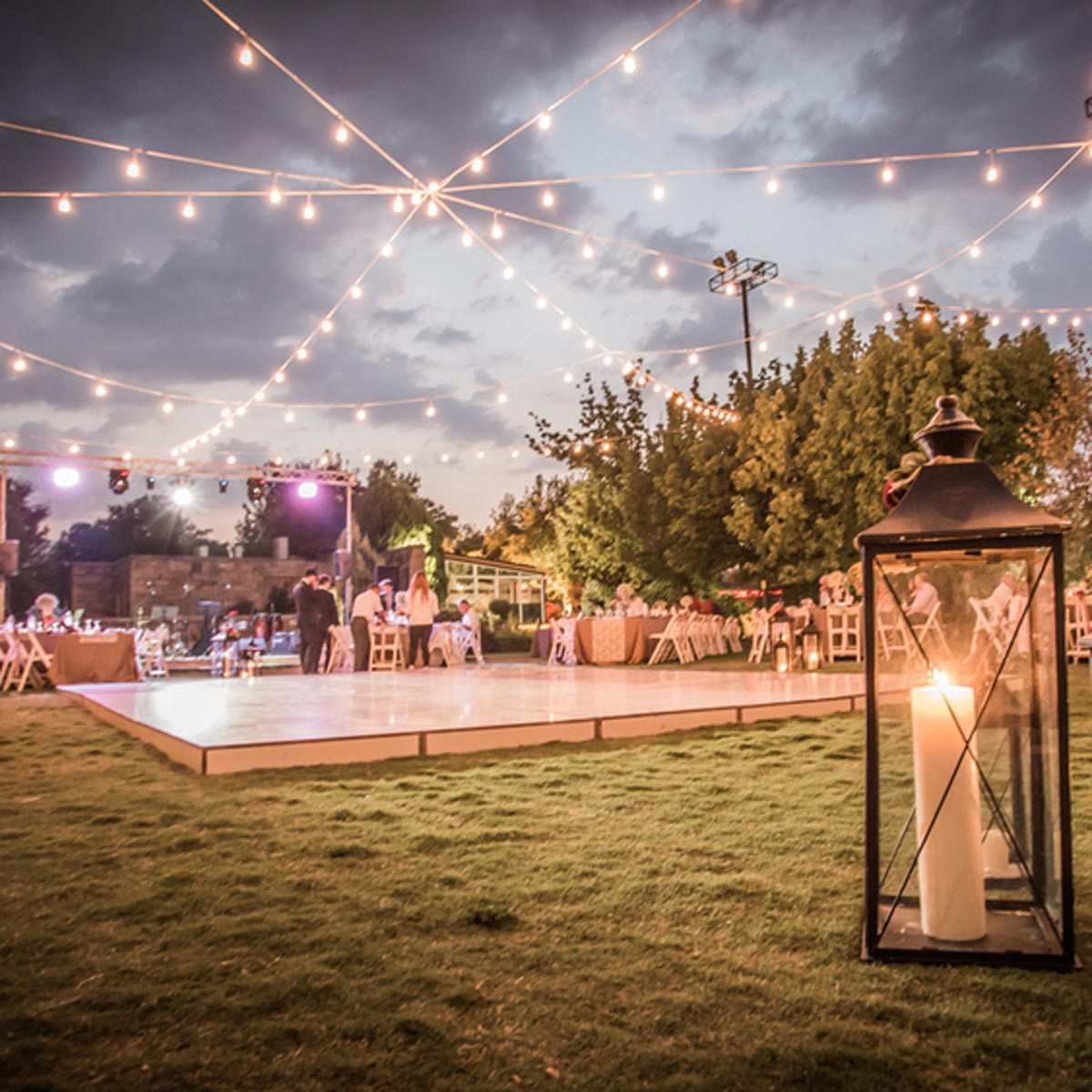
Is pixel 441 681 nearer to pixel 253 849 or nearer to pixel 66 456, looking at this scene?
pixel 253 849

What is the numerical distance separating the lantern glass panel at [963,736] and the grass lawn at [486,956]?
126 mm

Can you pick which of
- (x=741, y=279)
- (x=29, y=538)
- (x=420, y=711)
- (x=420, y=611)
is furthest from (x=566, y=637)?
(x=29, y=538)

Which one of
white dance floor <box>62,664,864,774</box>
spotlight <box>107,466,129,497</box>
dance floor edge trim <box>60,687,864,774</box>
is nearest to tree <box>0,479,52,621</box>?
spotlight <box>107,466,129,497</box>

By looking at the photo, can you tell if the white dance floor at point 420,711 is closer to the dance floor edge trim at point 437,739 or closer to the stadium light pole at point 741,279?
the dance floor edge trim at point 437,739

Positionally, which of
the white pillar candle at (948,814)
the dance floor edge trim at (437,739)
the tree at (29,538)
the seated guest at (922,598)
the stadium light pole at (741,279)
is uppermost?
the stadium light pole at (741,279)

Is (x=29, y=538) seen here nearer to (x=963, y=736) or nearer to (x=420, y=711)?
(x=420, y=711)

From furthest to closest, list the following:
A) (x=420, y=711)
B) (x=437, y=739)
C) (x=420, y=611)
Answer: (x=420, y=611) → (x=420, y=711) → (x=437, y=739)

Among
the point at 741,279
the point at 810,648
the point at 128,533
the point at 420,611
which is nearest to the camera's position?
the point at 810,648

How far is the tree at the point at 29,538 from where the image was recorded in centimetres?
3167

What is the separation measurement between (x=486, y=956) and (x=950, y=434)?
1.36 m

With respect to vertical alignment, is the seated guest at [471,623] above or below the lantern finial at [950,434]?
below

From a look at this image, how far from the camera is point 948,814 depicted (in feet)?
5.48

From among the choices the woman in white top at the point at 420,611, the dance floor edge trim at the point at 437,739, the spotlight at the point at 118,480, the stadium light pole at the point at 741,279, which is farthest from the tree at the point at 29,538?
the dance floor edge trim at the point at 437,739

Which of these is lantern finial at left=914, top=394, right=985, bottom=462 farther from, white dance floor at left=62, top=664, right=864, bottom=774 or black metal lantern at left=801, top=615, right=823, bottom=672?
black metal lantern at left=801, top=615, right=823, bottom=672
